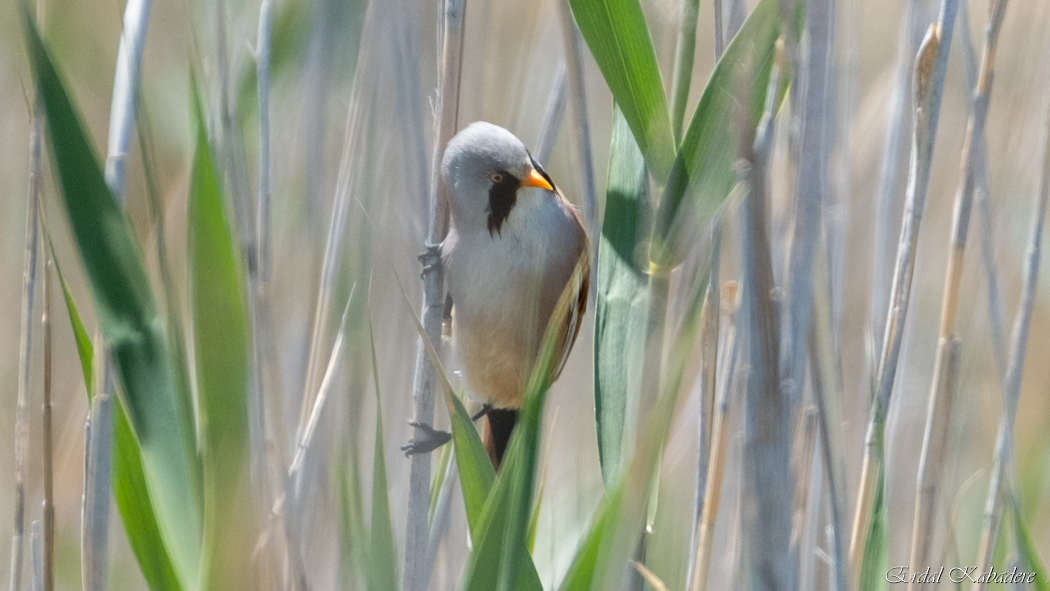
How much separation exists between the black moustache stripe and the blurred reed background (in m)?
0.09

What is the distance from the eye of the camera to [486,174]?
39.5 inches

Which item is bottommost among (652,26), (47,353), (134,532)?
(134,532)

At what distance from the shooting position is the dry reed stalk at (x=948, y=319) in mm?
950

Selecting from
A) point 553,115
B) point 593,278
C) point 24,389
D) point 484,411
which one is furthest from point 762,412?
point 24,389

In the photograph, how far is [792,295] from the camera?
80 cm

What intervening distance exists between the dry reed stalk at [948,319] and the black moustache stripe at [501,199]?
51cm

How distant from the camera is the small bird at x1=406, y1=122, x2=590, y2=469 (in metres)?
0.98

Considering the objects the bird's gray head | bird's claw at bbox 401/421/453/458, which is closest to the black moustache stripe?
the bird's gray head

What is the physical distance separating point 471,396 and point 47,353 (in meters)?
0.57

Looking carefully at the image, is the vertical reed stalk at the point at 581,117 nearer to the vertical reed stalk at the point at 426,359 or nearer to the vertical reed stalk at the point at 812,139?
the vertical reed stalk at the point at 426,359

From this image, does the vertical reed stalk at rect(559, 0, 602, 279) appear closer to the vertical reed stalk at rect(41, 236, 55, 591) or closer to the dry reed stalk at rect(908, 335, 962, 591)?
the dry reed stalk at rect(908, 335, 962, 591)

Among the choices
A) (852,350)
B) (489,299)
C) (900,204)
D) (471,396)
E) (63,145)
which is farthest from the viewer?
(852,350)

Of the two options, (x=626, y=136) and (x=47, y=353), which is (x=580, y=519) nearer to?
(x=626, y=136)

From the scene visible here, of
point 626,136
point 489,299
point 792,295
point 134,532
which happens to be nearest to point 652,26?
point 626,136
